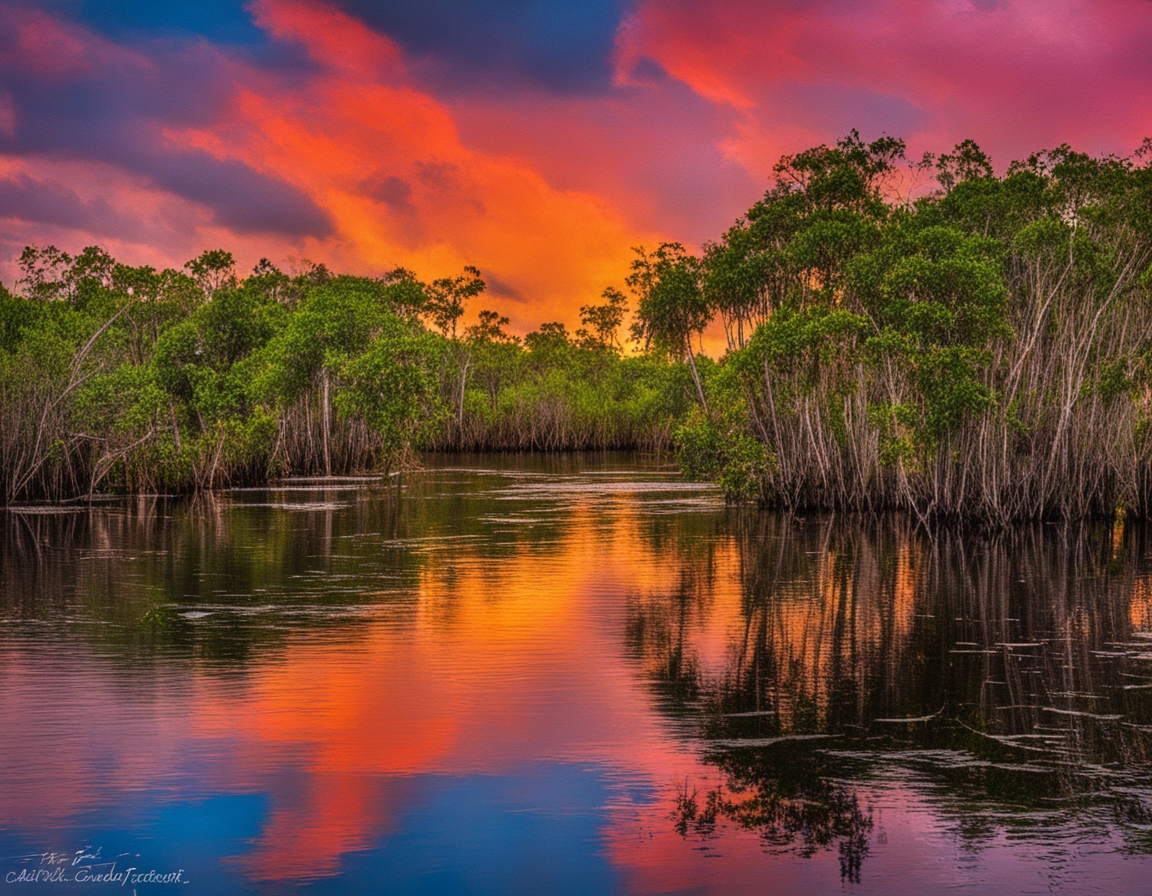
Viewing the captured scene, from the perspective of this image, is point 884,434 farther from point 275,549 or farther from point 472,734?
point 472,734

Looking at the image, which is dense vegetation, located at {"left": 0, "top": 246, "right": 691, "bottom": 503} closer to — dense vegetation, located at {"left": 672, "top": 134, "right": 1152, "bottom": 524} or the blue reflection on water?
dense vegetation, located at {"left": 672, "top": 134, "right": 1152, "bottom": 524}

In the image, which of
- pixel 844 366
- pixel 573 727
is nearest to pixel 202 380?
pixel 844 366

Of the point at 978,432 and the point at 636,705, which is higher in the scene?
the point at 978,432

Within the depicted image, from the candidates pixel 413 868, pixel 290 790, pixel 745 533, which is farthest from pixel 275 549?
pixel 413 868

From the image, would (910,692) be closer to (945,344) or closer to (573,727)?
(573,727)

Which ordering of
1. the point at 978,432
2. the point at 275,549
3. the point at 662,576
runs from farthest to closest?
the point at 978,432 < the point at 275,549 < the point at 662,576

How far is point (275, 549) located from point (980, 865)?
16004mm

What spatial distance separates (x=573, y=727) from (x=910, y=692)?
313 centimetres

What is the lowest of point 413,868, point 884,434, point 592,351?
point 413,868

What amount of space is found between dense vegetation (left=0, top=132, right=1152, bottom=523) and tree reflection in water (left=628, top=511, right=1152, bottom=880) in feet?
17.9

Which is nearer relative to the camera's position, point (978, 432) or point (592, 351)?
point (978, 432)

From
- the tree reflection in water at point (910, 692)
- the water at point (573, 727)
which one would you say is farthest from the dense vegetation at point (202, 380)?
the tree reflection in water at point (910, 692)

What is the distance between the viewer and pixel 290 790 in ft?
25.1

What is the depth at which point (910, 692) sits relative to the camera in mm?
10336
